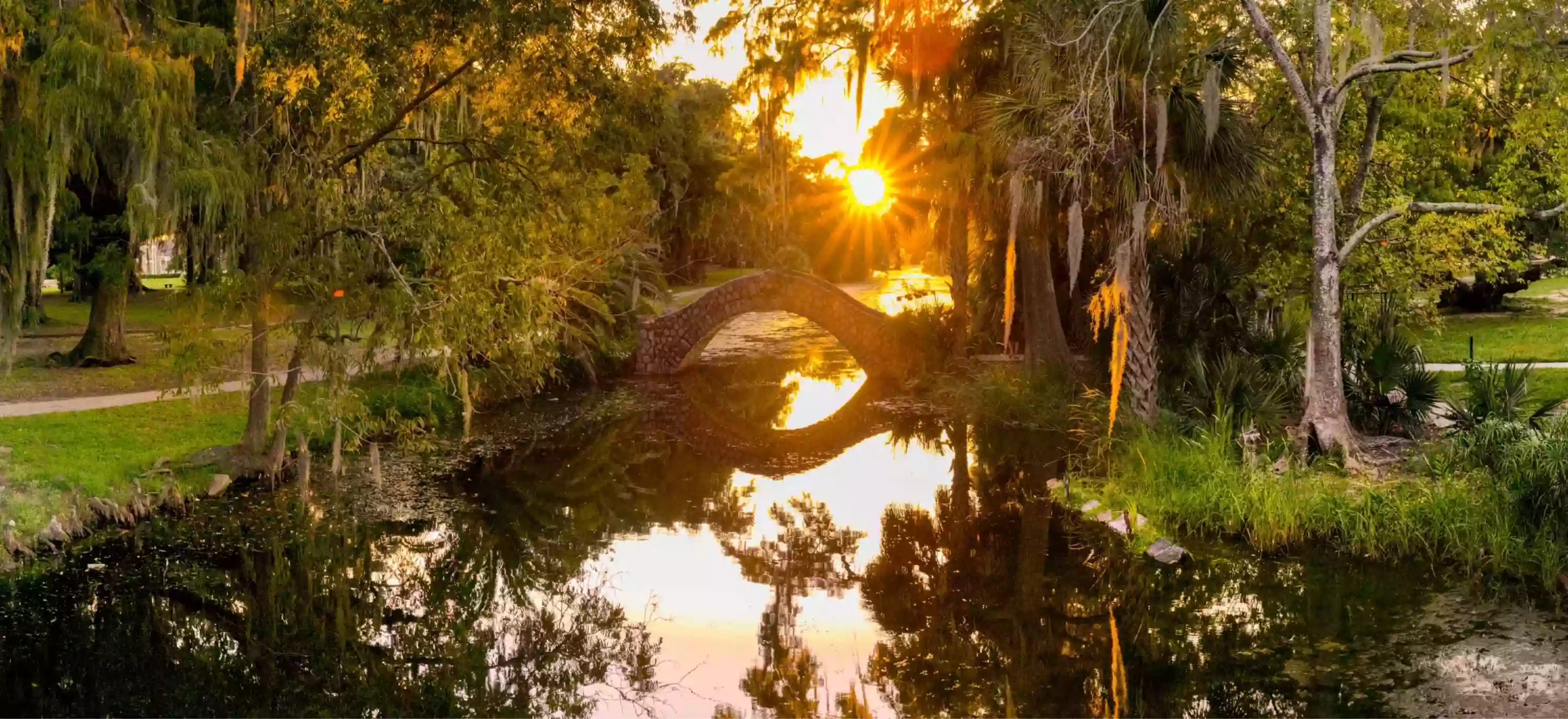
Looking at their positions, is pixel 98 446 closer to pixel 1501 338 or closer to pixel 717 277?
pixel 1501 338

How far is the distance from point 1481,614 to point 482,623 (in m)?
9.59

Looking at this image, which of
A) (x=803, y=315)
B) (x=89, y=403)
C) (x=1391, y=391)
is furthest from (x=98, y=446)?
(x=1391, y=391)

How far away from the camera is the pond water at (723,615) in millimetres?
10109

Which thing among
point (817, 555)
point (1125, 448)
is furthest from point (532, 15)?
point (1125, 448)

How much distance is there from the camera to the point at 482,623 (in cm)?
1217

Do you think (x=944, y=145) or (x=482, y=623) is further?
(x=944, y=145)

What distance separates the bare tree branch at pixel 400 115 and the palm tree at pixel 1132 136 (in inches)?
302

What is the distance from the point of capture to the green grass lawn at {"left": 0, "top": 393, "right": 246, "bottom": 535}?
14508mm

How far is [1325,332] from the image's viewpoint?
15852 mm

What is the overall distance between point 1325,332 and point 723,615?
29.0 ft

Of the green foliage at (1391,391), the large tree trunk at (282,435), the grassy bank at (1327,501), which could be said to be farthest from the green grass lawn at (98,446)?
the green foliage at (1391,391)

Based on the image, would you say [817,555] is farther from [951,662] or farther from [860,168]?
[860,168]

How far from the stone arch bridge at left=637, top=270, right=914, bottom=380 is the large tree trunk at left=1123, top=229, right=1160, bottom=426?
1189 centimetres

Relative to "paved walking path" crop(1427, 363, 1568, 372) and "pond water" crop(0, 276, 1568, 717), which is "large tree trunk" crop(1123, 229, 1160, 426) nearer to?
"pond water" crop(0, 276, 1568, 717)
